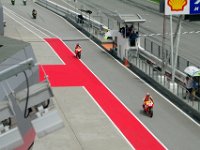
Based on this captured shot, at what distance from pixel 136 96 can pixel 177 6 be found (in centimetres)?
515

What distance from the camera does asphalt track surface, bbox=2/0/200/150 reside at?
20781mm

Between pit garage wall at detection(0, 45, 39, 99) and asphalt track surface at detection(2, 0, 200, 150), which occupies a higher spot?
pit garage wall at detection(0, 45, 39, 99)

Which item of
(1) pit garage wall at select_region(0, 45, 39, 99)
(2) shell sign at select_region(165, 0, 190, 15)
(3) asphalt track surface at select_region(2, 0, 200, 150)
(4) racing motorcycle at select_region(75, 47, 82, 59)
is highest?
(2) shell sign at select_region(165, 0, 190, 15)

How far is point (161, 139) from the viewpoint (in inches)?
800

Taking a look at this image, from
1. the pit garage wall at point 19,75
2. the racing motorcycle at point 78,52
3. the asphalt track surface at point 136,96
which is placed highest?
the pit garage wall at point 19,75

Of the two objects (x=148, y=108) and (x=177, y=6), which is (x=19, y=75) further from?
(x=177, y=6)

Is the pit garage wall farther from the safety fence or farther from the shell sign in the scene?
the safety fence

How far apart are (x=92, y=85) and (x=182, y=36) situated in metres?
19.7

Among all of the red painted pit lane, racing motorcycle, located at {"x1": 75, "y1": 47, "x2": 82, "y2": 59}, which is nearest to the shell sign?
the red painted pit lane

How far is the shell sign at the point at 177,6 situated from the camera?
26141 millimetres

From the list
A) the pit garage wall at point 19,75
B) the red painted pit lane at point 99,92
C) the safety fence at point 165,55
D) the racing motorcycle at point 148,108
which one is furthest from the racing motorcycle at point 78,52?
the pit garage wall at point 19,75

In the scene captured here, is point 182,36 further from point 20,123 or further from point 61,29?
point 20,123

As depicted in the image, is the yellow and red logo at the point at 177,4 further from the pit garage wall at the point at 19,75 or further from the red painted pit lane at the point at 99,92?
the pit garage wall at the point at 19,75

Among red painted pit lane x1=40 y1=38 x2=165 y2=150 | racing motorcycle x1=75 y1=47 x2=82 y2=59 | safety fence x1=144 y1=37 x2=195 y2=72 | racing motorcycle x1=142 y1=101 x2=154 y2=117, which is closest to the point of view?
red painted pit lane x1=40 y1=38 x2=165 y2=150
